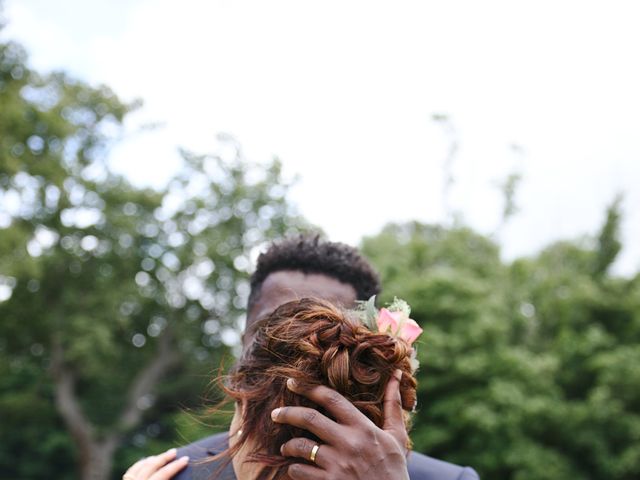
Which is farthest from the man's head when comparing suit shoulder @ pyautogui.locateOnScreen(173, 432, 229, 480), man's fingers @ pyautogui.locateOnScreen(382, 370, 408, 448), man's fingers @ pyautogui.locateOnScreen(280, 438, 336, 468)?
man's fingers @ pyautogui.locateOnScreen(280, 438, 336, 468)

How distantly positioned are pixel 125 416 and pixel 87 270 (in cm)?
586

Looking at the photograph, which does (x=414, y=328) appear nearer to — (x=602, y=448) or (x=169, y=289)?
(x=602, y=448)

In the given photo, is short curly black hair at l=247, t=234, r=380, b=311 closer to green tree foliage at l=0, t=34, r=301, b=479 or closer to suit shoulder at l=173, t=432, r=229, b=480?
suit shoulder at l=173, t=432, r=229, b=480

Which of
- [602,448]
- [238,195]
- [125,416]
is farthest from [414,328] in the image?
[125,416]

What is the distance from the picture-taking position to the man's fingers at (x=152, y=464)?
273 cm

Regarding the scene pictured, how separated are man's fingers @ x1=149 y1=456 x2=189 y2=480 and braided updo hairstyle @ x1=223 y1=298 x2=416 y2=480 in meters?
0.77

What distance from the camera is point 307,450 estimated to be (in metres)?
1.75

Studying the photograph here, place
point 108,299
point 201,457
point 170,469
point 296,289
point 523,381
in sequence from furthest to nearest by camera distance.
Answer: point 108,299
point 523,381
point 296,289
point 201,457
point 170,469

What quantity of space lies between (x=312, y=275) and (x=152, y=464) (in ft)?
3.29

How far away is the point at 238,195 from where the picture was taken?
89.5 feet

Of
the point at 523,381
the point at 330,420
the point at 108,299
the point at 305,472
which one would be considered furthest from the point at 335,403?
the point at 108,299

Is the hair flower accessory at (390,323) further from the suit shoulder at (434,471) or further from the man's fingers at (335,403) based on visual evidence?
the suit shoulder at (434,471)

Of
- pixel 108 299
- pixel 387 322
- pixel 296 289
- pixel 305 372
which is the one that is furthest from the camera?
pixel 108 299

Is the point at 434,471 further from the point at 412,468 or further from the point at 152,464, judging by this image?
the point at 152,464
